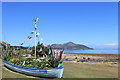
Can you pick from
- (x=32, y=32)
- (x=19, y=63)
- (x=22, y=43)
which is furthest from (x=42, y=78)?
(x=22, y=43)

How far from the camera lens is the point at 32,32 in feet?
44.0

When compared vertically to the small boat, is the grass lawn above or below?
below

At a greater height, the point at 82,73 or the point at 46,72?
the point at 46,72

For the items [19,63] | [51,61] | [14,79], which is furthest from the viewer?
[19,63]

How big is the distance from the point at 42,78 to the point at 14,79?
1670mm

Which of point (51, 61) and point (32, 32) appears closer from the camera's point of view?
point (51, 61)

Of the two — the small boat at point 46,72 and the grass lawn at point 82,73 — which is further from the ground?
the small boat at point 46,72

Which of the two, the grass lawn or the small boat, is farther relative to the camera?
the grass lawn

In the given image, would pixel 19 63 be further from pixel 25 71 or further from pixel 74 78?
pixel 74 78

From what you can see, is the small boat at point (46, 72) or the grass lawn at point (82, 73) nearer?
the small boat at point (46, 72)

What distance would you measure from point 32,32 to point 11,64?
9.75ft

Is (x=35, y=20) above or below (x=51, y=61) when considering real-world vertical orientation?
above

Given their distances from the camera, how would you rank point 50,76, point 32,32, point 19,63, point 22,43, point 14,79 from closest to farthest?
point 14,79
point 50,76
point 19,63
point 32,32
point 22,43

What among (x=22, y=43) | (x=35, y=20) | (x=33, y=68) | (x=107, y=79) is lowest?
(x=107, y=79)
